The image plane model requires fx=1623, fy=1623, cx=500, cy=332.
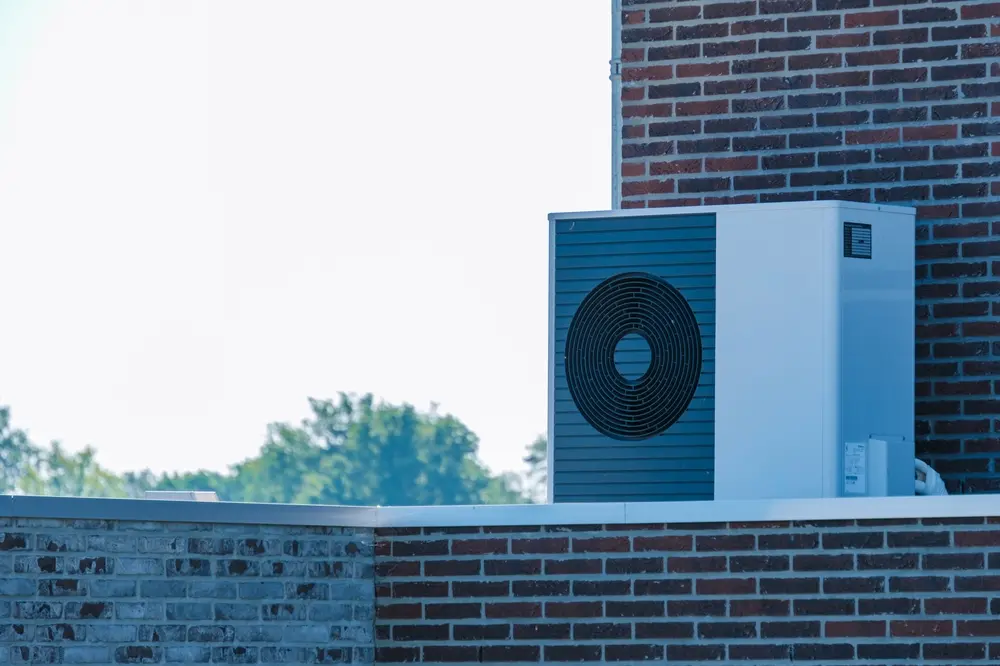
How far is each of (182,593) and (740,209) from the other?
100 inches

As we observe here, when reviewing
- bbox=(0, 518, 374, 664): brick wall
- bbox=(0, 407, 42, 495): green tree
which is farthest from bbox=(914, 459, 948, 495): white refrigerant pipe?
bbox=(0, 407, 42, 495): green tree

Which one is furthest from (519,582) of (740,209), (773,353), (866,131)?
(866,131)

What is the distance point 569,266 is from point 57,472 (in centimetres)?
7626

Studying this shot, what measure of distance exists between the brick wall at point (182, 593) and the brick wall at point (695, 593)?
241 mm

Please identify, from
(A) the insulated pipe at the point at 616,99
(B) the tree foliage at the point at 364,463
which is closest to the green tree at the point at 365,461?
(B) the tree foliage at the point at 364,463

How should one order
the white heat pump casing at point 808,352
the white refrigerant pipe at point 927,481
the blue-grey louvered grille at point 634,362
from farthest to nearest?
the white refrigerant pipe at point 927,481, the blue-grey louvered grille at point 634,362, the white heat pump casing at point 808,352

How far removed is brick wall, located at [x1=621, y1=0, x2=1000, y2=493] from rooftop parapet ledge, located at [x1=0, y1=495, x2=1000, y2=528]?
1237mm

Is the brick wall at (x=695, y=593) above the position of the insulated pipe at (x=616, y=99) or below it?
below

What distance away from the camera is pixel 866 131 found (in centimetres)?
724

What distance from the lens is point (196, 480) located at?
270ft

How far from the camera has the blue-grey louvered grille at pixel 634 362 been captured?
20.6ft

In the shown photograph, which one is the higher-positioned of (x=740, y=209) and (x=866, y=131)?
(x=866, y=131)

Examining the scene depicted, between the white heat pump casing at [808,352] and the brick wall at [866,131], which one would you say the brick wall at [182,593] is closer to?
the white heat pump casing at [808,352]

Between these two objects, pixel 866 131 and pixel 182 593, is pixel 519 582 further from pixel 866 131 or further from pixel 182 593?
pixel 866 131
